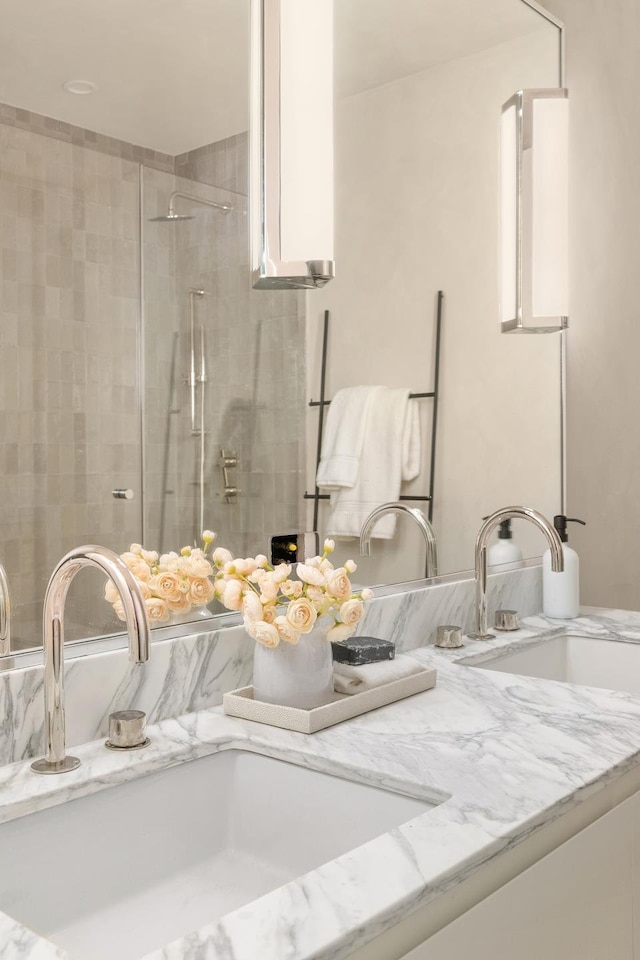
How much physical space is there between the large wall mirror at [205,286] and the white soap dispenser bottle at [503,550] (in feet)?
0.27

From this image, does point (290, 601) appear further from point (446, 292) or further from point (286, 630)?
point (446, 292)

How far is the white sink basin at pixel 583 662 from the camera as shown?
1706 millimetres

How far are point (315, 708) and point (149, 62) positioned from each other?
36.1 inches

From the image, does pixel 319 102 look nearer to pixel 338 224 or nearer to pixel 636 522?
pixel 338 224

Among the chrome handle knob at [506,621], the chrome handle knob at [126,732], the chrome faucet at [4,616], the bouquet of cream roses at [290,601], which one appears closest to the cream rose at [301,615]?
the bouquet of cream roses at [290,601]

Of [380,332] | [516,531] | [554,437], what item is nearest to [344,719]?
[380,332]

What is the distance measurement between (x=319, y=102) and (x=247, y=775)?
101 centimetres

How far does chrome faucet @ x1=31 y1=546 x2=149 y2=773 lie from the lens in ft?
2.89

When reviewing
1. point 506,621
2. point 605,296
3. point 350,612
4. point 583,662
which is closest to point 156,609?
point 350,612

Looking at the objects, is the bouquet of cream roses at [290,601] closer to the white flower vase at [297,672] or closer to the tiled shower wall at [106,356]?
the white flower vase at [297,672]

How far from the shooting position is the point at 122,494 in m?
1.16

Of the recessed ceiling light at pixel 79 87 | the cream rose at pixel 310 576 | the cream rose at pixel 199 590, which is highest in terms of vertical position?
the recessed ceiling light at pixel 79 87

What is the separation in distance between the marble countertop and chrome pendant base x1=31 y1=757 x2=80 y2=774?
1 centimetres

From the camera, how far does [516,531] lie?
83.7 inches
